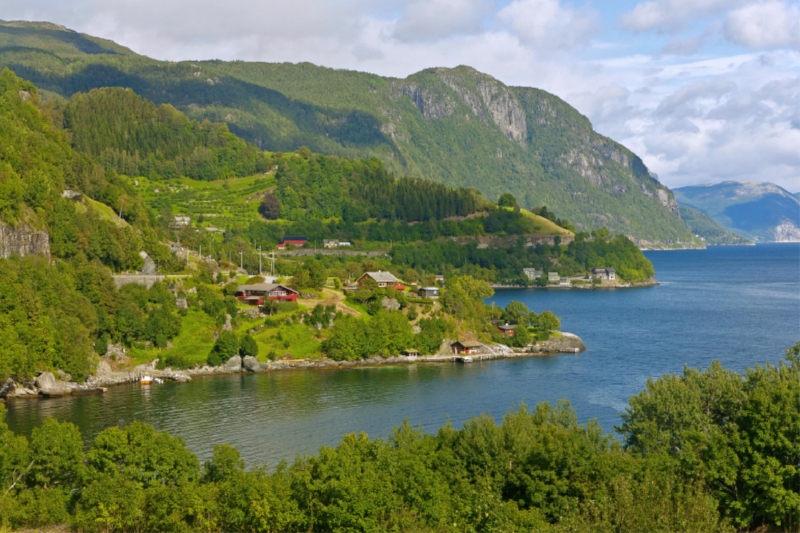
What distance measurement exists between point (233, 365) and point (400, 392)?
19.0 m

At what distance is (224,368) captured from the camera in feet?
234

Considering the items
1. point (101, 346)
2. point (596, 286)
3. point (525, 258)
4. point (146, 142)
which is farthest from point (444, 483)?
point (146, 142)

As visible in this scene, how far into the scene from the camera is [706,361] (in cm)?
7638

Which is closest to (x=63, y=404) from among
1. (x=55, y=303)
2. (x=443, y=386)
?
(x=55, y=303)

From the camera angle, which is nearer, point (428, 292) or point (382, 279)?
point (428, 292)

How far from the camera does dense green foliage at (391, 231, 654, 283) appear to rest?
16900 centimetres

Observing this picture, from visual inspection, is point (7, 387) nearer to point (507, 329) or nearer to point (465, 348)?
point (465, 348)

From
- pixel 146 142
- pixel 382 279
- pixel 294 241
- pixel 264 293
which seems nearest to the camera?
pixel 264 293

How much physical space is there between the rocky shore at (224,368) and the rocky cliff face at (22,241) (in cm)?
1578

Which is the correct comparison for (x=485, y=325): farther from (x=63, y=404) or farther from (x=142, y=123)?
(x=142, y=123)

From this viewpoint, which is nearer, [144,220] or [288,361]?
[288,361]

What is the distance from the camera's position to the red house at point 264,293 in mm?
82375

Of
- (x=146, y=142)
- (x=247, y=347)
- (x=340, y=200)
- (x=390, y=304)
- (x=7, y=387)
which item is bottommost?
(x=7, y=387)

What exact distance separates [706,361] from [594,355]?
469 inches
